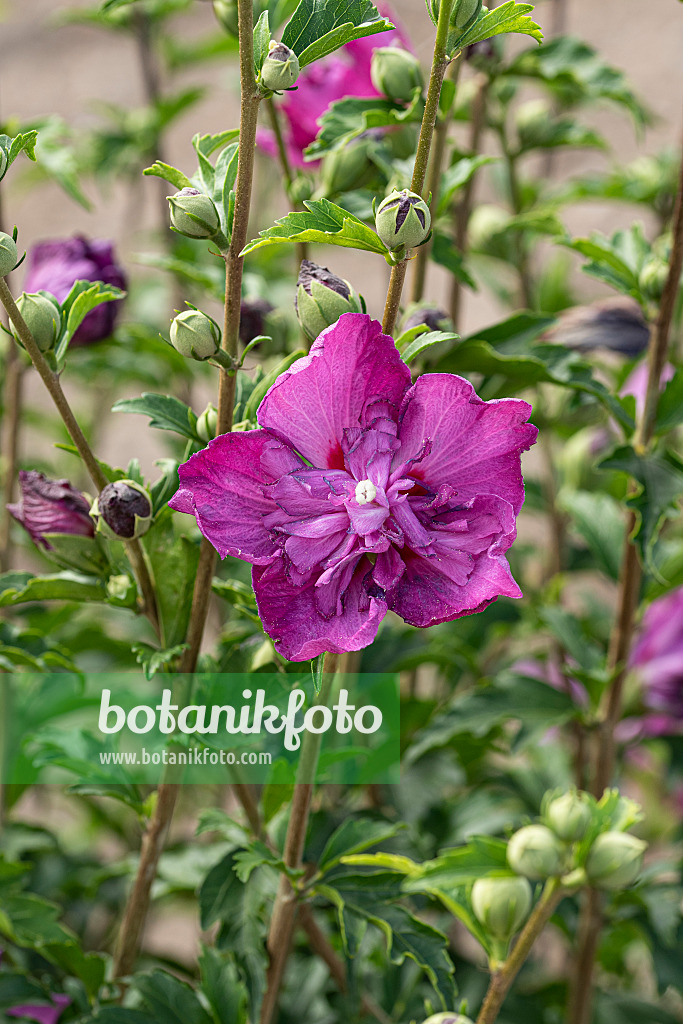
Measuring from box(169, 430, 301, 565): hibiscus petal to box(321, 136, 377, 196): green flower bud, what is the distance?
250mm

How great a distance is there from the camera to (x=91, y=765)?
492 millimetres

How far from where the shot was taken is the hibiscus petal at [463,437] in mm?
344

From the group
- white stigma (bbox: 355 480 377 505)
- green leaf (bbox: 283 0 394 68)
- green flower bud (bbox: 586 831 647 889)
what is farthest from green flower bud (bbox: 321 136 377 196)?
green flower bud (bbox: 586 831 647 889)

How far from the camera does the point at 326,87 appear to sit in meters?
0.61

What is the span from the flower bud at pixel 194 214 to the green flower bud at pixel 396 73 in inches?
7.5

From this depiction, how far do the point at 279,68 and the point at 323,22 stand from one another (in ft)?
0.16

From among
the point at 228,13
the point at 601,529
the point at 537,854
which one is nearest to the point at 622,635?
the point at 601,529

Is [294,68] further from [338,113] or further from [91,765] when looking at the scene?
[91,765]

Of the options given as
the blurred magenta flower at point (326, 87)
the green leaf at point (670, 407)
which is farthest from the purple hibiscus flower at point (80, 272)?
the green leaf at point (670, 407)

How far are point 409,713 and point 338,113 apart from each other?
0.41 meters

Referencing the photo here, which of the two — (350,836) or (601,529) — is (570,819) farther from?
(601,529)

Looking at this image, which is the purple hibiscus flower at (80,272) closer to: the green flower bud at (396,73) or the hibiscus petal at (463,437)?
the green flower bud at (396,73)

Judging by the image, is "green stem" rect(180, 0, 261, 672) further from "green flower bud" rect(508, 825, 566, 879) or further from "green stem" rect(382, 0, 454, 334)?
"green flower bud" rect(508, 825, 566, 879)

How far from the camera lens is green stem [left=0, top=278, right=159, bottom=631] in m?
0.38
